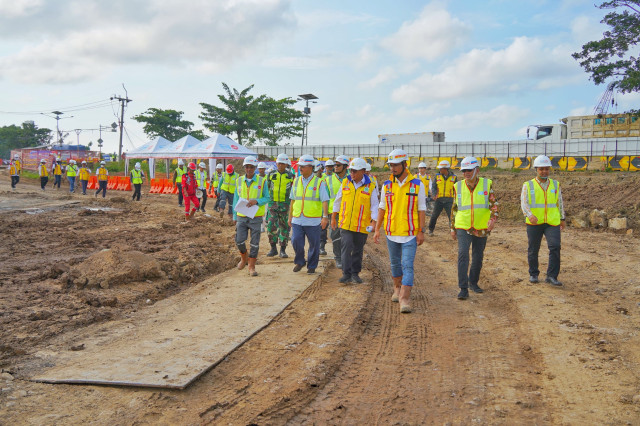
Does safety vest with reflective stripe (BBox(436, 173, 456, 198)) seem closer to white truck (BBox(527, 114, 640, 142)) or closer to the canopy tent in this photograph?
the canopy tent

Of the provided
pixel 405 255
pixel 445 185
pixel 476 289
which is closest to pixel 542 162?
pixel 476 289

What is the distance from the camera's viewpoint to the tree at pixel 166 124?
61281mm

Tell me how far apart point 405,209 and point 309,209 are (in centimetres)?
230

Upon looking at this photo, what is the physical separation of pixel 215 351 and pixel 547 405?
2.88 m

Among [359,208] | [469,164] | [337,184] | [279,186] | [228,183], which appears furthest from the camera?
[228,183]

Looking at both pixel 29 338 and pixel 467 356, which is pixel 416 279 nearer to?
pixel 467 356

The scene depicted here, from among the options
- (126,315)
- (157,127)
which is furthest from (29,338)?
(157,127)

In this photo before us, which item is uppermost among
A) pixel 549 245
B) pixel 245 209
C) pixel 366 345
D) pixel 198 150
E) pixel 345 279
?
pixel 198 150

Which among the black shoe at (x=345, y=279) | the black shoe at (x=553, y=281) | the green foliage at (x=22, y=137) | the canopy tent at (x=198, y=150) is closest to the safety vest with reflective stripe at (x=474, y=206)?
the black shoe at (x=553, y=281)

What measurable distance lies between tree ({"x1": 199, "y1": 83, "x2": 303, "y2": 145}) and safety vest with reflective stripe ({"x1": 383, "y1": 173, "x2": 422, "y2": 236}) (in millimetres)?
45189

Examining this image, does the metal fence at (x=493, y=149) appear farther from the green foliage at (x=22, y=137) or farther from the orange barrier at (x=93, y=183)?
the green foliage at (x=22, y=137)

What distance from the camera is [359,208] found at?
26.1ft

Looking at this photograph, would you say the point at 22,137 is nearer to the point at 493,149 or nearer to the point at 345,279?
the point at 493,149

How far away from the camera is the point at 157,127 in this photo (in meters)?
62.0
